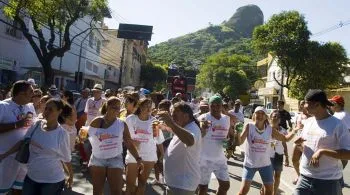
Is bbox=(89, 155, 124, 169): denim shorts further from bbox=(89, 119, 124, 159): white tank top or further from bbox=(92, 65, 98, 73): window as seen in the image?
bbox=(92, 65, 98, 73): window

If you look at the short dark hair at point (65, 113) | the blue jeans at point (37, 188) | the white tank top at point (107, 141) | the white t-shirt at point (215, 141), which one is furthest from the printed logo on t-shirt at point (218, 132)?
the blue jeans at point (37, 188)

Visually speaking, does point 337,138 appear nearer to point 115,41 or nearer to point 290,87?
point 290,87

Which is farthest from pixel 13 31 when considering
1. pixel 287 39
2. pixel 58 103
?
pixel 58 103

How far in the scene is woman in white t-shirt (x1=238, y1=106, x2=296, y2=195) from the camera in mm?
7105

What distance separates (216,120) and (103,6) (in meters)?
17.8

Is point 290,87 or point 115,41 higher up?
point 115,41

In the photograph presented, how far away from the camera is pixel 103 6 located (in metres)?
23.8

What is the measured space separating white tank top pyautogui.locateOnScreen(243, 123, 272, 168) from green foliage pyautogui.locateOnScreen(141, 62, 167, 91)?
64958 mm

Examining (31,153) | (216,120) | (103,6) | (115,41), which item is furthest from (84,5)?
(115,41)

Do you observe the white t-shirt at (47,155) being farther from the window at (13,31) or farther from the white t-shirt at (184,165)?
the window at (13,31)

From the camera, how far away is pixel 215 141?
7137 mm

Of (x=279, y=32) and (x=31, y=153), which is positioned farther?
(x=279, y=32)

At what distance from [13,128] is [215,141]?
309 centimetres

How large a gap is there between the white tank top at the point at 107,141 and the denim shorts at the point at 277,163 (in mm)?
3713
